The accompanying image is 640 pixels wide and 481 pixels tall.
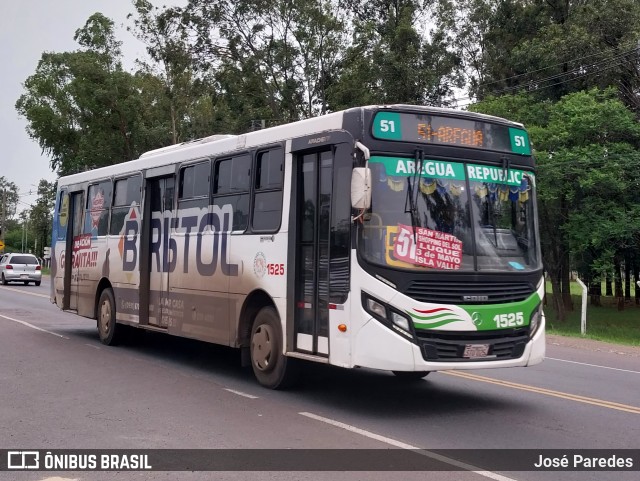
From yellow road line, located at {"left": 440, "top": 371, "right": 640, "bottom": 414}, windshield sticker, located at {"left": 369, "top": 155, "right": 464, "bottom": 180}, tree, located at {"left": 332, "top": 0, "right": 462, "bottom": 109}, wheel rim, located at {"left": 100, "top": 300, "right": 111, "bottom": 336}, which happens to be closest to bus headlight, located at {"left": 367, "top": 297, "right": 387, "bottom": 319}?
windshield sticker, located at {"left": 369, "top": 155, "right": 464, "bottom": 180}

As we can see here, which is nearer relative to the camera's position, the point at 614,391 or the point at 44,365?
the point at 614,391

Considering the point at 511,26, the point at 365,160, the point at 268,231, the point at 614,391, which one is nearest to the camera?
the point at 365,160

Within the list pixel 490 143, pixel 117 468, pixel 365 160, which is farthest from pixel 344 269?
pixel 117 468

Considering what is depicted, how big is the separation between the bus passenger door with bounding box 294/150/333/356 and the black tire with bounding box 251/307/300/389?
449mm

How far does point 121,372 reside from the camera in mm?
10742

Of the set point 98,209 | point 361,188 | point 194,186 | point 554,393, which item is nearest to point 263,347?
point 361,188

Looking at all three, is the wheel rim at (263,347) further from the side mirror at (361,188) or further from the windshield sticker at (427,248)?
the side mirror at (361,188)

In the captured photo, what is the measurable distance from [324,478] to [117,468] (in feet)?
5.76

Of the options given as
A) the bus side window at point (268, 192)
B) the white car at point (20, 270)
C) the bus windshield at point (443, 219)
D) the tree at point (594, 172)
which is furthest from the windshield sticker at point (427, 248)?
the white car at point (20, 270)

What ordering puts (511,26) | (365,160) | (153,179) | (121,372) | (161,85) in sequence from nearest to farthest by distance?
(365,160)
(121,372)
(153,179)
(511,26)
(161,85)

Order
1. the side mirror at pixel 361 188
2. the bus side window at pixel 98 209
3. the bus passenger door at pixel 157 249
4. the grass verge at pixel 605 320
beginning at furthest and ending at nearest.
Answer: the grass verge at pixel 605 320 < the bus side window at pixel 98 209 < the bus passenger door at pixel 157 249 < the side mirror at pixel 361 188

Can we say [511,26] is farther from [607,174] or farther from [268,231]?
[268,231]

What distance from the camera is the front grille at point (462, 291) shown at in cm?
758

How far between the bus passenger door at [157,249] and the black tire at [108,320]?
1365 mm
